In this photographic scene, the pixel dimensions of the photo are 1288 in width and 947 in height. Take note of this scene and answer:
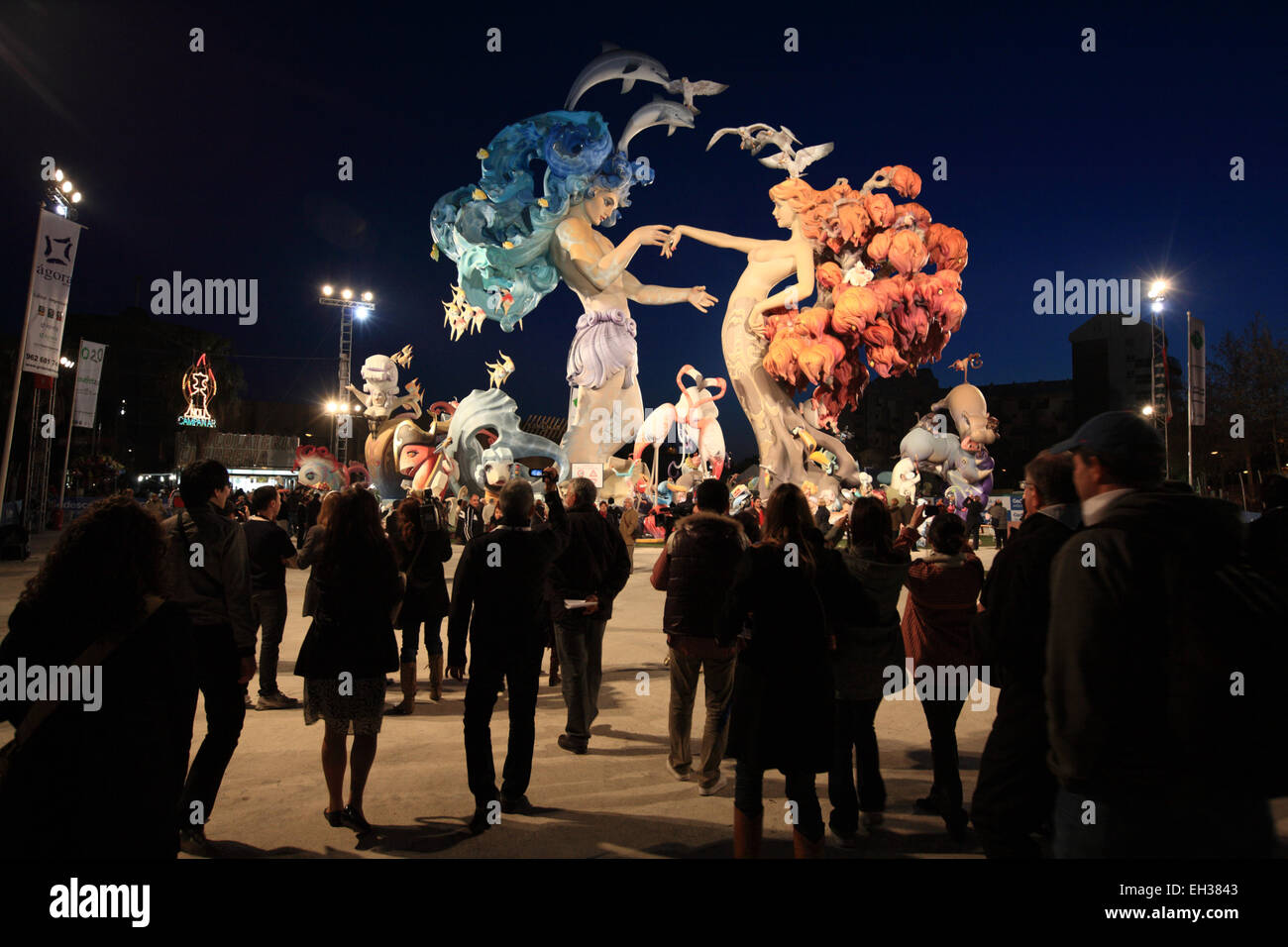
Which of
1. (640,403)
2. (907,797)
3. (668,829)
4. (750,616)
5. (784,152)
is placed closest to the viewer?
(750,616)

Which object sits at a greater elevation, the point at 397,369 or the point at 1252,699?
the point at 397,369

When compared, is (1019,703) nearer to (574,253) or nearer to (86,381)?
(86,381)

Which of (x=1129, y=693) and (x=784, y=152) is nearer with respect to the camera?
(x=1129, y=693)

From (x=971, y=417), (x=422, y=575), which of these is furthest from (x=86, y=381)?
(x=971, y=417)

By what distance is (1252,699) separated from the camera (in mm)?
1596

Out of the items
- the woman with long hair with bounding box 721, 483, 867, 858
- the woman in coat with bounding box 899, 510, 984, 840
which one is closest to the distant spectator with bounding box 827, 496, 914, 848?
the woman in coat with bounding box 899, 510, 984, 840

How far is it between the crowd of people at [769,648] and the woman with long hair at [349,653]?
1 cm

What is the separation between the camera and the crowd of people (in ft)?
5.45

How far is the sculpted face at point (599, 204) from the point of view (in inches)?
1085

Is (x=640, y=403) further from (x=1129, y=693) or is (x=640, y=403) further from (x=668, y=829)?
(x=1129, y=693)

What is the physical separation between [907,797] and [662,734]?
1.80 m

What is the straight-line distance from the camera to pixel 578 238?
89.9 ft

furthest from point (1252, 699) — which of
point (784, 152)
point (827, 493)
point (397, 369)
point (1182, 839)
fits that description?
point (784, 152)
